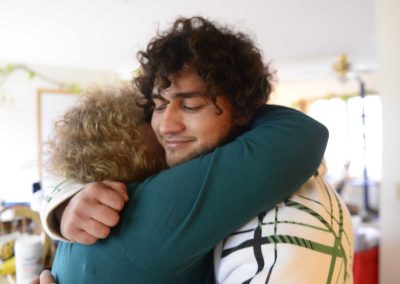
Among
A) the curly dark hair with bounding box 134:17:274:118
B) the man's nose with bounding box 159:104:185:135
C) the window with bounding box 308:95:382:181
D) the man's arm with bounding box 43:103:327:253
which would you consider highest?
the curly dark hair with bounding box 134:17:274:118

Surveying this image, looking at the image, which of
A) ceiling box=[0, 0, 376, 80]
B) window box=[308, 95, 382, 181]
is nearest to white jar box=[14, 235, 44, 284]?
ceiling box=[0, 0, 376, 80]

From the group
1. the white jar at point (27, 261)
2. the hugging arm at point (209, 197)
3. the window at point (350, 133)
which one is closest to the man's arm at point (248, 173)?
the hugging arm at point (209, 197)

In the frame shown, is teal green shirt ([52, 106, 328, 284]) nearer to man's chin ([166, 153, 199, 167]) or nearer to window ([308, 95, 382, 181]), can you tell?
man's chin ([166, 153, 199, 167])

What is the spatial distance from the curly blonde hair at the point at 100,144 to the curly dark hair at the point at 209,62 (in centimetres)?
12

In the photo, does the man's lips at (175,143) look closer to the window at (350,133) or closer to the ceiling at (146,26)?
the ceiling at (146,26)

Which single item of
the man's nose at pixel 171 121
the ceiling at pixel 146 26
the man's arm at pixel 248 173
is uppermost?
the ceiling at pixel 146 26

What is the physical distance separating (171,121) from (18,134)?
4.08 meters

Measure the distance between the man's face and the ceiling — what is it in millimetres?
966

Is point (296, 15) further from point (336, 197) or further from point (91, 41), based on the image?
point (336, 197)

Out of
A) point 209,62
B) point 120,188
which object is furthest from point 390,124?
point 120,188

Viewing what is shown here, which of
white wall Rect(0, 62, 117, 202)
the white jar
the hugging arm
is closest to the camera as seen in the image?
the hugging arm

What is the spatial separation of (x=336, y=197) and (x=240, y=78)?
0.35 m

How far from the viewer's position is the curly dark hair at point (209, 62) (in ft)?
2.35

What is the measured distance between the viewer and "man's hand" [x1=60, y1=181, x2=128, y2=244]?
0.53m
